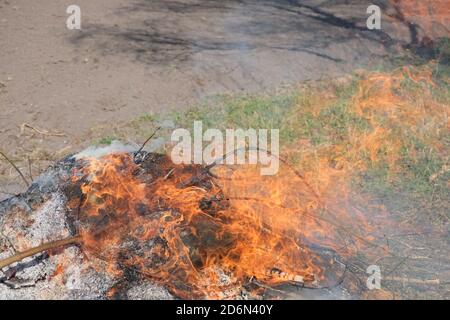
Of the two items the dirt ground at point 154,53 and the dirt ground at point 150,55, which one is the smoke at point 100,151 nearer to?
the dirt ground at point 150,55

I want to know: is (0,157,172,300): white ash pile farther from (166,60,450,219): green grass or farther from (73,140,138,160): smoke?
(166,60,450,219): green grass

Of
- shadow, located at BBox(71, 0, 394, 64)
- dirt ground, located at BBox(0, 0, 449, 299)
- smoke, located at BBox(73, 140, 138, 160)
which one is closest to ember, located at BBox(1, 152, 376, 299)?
smoke, located at BBox(73, 140, 138, 160)

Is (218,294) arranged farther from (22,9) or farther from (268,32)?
(22,9)

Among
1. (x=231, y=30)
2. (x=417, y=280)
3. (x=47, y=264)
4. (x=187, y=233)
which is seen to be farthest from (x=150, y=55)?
(x=417, y=280)

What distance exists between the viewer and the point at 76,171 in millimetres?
4395

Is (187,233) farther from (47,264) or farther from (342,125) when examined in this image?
(342,125)

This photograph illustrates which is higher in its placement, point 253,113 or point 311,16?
point 311,16

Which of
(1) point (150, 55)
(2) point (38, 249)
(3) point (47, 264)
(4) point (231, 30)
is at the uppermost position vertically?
(4) point (231, 30)

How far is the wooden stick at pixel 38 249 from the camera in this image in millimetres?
3451

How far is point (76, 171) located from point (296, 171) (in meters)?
2.15

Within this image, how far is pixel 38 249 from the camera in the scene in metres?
3.53

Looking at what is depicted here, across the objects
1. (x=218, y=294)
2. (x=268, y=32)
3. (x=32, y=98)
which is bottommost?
(x=218, y=294)

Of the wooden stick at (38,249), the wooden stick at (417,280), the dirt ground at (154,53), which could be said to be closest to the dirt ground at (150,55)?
the dirt ground at (154,53)

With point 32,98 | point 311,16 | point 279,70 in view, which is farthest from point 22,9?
point 311,16
